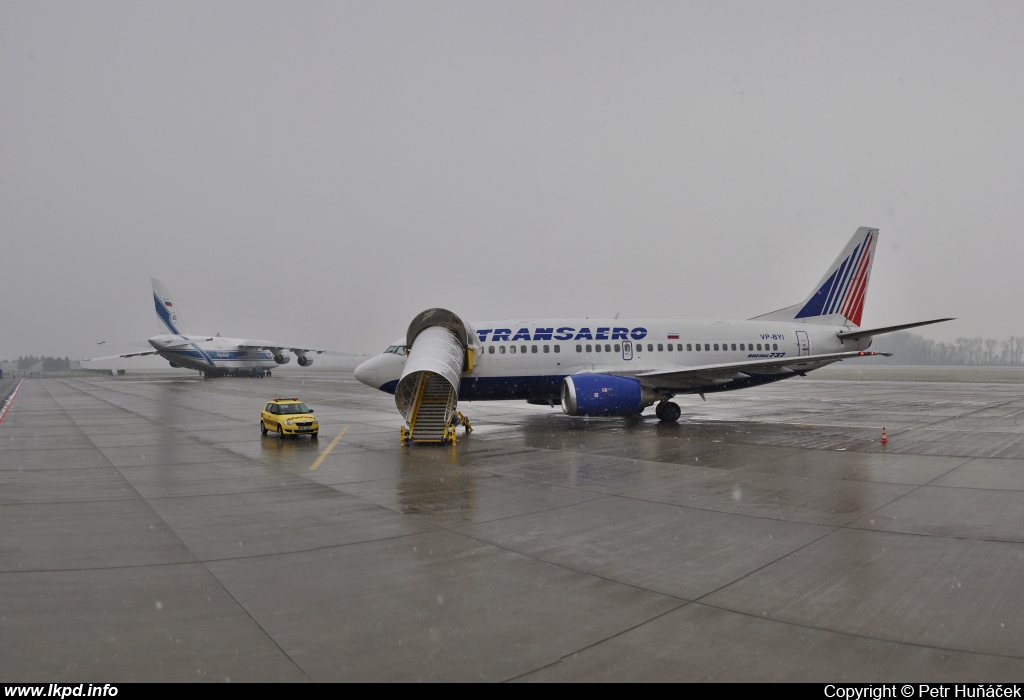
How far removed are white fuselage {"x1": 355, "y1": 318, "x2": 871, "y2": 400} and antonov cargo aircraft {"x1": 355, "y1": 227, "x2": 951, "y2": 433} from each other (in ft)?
0.15

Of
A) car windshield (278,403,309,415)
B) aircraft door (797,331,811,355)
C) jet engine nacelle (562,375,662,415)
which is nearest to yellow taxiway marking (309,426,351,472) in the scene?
car windshield (278,403,309,415)

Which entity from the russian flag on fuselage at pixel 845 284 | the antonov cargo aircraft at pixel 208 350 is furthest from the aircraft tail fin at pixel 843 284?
the antonov cargo aircraft at pixel 208 350

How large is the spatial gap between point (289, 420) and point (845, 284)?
88.3 ft

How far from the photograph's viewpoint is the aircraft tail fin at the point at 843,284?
3086cm

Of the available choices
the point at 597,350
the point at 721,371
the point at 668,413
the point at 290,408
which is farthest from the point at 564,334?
the point at 290,408

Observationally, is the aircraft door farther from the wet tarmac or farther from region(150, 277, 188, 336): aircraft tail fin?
region(150, 277, 188, 336): aircraft tail fin

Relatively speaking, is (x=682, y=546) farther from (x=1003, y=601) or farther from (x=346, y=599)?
(x=346, y=599)

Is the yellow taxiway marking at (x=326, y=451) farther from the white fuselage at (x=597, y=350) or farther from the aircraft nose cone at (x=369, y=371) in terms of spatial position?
the white fuselage at (x=597, y=350)

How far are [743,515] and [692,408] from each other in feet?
78.7

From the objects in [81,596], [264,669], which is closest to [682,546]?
[264,669]

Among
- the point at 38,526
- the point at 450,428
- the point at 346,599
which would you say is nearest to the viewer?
the point at 346,599

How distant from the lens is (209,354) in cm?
7712

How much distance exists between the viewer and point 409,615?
638cm

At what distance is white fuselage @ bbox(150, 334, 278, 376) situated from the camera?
74.6m
